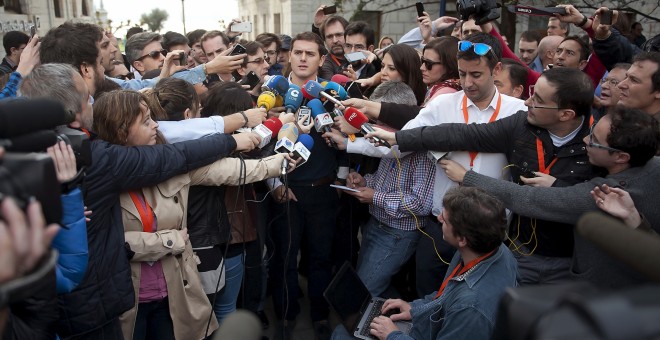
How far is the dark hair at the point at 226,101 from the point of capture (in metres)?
3.59

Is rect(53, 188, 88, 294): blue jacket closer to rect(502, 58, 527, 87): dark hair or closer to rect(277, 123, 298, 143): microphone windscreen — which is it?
rect(277, 123, 298, 143): microphone windscreen

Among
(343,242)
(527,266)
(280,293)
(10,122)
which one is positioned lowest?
(280,293)

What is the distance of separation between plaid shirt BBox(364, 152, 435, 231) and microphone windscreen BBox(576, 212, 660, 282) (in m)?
2.55

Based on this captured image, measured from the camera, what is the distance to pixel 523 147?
3102mm

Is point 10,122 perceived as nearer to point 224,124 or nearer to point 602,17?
point 224,124

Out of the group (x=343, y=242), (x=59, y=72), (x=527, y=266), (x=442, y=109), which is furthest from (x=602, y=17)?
(x=59, y=72)

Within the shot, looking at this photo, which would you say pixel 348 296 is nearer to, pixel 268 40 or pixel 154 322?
pixel 154 322

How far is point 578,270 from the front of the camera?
108 inches

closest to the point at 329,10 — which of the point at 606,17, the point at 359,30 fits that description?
the point at 359,30

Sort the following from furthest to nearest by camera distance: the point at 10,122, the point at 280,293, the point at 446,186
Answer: the point at 280,293
the point at 446,186
the point at 10,122

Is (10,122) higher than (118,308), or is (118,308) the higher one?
(10,122)

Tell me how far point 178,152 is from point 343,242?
2.04 m

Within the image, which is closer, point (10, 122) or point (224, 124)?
point (10, 122)

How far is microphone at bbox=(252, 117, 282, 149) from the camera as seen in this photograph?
3.28 m
